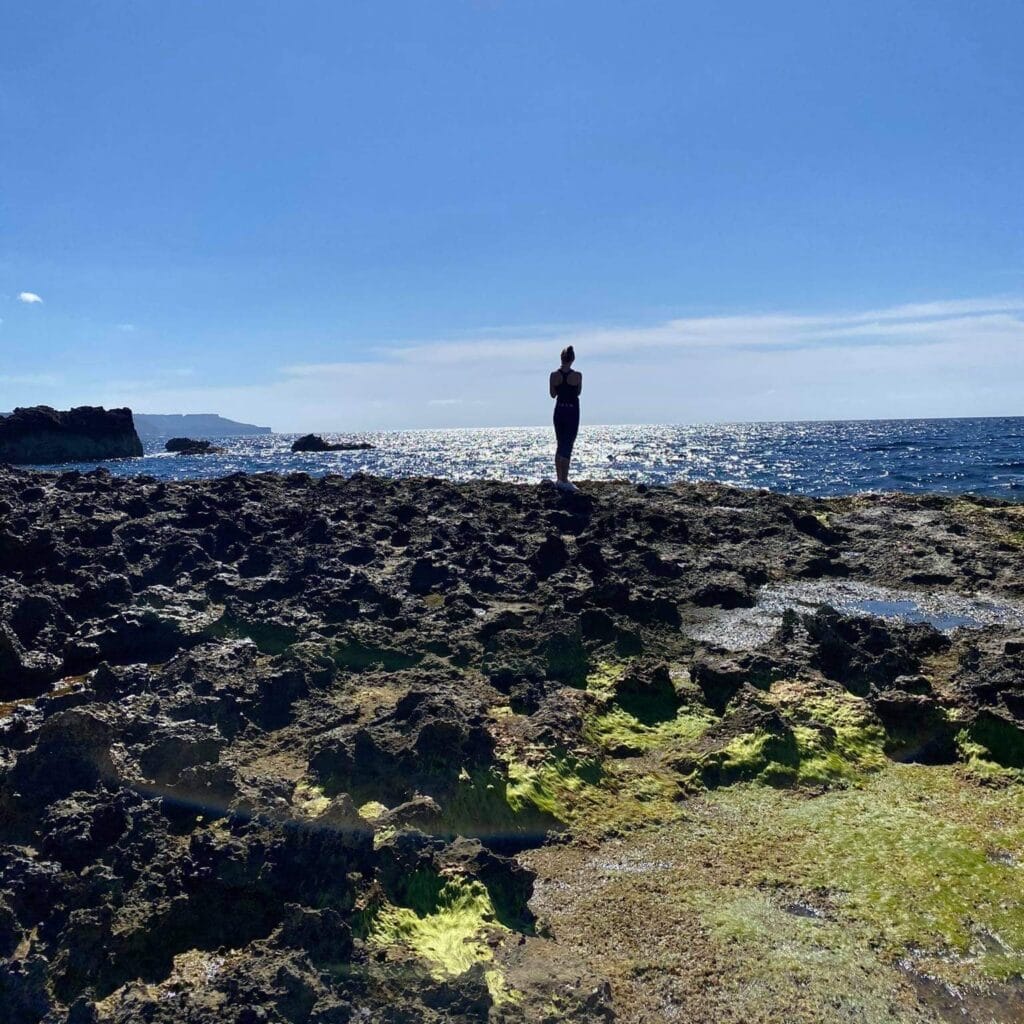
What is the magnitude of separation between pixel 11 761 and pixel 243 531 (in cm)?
905

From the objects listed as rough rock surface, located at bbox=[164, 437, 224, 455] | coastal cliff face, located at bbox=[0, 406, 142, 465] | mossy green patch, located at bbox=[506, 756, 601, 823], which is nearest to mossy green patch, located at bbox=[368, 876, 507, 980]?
mossy green patch, located at bbox=[506, 756, 601, 823]

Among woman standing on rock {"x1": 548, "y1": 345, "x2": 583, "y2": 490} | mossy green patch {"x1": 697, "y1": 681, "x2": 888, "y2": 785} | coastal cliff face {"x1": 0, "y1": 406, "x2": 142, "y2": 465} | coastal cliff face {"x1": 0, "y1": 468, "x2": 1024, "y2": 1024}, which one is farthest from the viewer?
coastal cliff face {"x1": 0, "y1": 406, "x2": 142, "y2": 465}

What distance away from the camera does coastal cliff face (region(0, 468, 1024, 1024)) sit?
12.8 ft

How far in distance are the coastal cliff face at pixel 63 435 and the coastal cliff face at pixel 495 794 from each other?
94789 mm

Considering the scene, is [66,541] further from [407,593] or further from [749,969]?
[749,969]

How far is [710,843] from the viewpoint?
17.8 ft

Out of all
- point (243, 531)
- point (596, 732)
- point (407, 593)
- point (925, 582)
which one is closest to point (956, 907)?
point (596, 732)

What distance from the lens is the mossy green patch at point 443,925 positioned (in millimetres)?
4074

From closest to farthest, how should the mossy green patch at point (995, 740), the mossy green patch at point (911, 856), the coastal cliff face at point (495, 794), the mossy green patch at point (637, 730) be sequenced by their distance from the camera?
the coastal cliff face at point (495, 794), the mossy green patch at point (911, 856), the mossy green patch at point (995, 740), the mossy green patch at point (637, 730)

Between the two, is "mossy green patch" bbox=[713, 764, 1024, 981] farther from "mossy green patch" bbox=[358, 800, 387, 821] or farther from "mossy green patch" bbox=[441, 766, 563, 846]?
"mossy green patch" bbox=[358, 800, 387, 821]

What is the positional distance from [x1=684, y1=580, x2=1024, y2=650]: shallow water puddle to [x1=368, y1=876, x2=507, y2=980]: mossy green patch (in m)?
5.70

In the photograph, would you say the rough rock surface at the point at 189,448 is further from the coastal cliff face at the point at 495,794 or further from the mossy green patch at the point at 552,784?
the mossy green patch at the point at 552,784

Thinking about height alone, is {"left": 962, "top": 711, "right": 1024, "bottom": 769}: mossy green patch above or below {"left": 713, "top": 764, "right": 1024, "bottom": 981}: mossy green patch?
above

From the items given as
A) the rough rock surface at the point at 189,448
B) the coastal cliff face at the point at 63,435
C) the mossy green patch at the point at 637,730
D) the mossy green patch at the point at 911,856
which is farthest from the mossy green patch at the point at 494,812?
the rough rock surface at the point at 189,448
